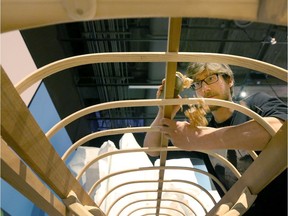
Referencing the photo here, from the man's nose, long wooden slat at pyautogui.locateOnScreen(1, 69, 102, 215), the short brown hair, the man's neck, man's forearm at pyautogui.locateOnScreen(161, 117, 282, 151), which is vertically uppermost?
the man's neck

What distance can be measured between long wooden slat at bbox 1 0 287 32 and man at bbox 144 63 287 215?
30 cm

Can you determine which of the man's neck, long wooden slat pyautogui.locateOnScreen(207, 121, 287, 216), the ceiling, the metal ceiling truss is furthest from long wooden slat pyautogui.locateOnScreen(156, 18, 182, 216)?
the ceiling

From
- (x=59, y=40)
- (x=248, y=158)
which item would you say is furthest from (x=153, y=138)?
(x=59, y=40)

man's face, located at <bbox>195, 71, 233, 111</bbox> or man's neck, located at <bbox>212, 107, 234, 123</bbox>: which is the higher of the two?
man's neck, located at <bbox>212, 107, 234, 123</bbox>

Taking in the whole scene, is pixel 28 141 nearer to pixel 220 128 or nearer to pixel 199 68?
pixel 220 128

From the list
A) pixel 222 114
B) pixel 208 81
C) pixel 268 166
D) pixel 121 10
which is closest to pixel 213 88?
pixel 208 81

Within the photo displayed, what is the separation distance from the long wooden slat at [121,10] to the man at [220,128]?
304mm

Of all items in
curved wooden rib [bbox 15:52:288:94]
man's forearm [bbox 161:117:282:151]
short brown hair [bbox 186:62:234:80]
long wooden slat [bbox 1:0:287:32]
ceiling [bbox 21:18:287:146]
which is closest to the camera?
→ long wooden slat [bbox 1:0:287:32]

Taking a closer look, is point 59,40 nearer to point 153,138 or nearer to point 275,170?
point 153,138

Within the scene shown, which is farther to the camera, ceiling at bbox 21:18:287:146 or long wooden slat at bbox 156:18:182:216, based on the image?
ceiling at bbox 21:18:287:146

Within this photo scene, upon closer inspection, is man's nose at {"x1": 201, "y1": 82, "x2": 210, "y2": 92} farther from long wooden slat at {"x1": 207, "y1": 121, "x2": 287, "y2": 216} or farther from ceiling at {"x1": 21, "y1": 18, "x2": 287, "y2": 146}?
ceiling at {"x1": 21, "y1": 18, "x2": 287, "y2": 146}

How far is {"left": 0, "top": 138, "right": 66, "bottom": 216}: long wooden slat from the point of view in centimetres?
32

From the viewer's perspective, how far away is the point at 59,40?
6.79ft

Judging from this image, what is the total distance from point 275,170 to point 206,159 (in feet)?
2.34
